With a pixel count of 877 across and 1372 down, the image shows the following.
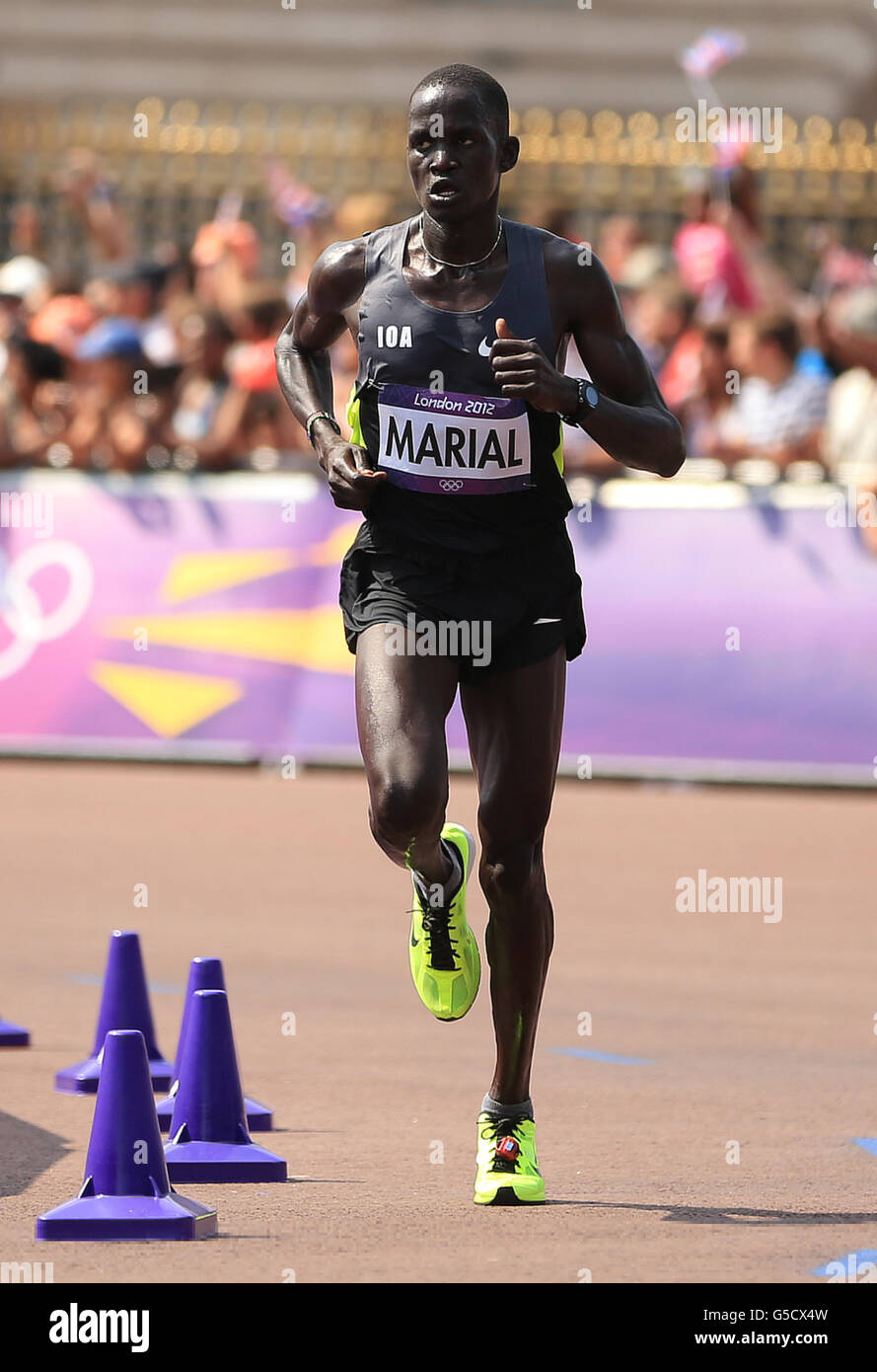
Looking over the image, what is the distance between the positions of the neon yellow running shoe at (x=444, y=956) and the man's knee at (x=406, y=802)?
0.27 meters

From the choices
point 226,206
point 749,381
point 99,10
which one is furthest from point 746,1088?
point 99,10

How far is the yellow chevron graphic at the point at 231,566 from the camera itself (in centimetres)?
1536

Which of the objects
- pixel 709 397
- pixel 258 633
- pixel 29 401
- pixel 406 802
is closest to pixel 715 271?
pixel 709 397

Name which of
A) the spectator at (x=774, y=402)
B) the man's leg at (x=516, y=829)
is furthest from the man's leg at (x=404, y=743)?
the spectator at (x=774, y=402)

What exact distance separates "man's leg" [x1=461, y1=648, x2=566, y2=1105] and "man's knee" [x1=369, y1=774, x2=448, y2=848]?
0.20 meters

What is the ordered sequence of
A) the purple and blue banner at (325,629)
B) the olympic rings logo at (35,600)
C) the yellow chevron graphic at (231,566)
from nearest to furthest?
the purple and blue banner at (325,629) < the yellow chevron graphic at (231,566) < the olympic rings logo at (35,600)

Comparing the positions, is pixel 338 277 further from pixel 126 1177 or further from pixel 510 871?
pixel 126 1177

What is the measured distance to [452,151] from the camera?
239 inches

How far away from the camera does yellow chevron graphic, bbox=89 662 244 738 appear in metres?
15.5

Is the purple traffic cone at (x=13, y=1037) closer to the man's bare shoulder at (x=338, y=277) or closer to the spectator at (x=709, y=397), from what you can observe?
the man's bare shoulder at (x=338, y=277)

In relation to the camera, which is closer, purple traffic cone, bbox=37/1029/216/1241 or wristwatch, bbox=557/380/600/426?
purple traffic cone, bbox=37/1029/216/1241

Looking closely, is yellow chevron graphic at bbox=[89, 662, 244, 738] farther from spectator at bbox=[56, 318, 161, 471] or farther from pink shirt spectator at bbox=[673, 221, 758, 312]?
pink shirt spectator at bbox=[673, 221, 758, 312]

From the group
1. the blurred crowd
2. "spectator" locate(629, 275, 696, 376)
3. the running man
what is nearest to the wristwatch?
the running man

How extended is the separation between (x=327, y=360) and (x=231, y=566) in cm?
891
